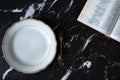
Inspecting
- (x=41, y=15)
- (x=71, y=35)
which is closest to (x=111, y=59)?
(x=71, y=35)

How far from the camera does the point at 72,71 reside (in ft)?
3.20

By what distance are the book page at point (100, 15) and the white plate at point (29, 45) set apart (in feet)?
0.42

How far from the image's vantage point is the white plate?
3.14ft

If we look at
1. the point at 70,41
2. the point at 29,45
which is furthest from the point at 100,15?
the point at 29,45

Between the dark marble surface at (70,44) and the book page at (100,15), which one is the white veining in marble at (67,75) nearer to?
the dark marble surface at (70,44)

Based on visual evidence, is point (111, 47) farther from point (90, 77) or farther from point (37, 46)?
point (37, 46)

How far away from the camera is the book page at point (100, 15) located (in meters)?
0.98

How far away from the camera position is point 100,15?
0.98m

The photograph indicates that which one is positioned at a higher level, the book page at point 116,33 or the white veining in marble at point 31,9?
the white veining in marble at point 31,9

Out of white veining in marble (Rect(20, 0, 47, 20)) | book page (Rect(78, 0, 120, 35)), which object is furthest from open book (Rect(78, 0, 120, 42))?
white veining in marble (Rect(20, 0, 47, 20))

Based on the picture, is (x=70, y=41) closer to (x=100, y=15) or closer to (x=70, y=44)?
(x=70, y=44)

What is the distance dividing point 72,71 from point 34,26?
0.19 m

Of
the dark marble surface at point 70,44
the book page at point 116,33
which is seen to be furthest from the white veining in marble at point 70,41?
the book page at point 116,33

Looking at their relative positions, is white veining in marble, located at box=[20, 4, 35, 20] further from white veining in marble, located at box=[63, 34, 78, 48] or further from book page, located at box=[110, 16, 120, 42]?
book page, located at box=[110, 16, 120, 42]
